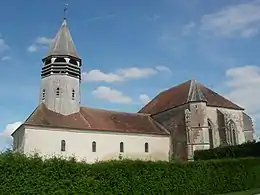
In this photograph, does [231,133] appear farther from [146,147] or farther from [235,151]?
[146,147]

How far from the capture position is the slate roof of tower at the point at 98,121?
3409 cm

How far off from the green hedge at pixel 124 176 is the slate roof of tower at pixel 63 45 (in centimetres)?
2331

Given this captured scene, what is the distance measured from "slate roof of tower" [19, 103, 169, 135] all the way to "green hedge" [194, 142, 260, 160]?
6.98 meters

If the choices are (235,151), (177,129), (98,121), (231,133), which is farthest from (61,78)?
(231,133)

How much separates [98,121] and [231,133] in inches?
595

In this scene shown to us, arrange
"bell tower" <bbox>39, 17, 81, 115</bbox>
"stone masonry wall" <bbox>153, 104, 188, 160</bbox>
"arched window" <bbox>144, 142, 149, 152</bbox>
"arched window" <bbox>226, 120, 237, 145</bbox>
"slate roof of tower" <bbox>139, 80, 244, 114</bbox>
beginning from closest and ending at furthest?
"bell tower" <bbox>39, 17, 81, 115</bbox> < "arched window" <bbox>144, 142, 149, 152</bbox> < "stone masonry wall" <bbox>153, 104, 188, 160</bbox> < "arched window" <bbox>226, 120, 237, 145</bbox> < "slate roof of tower" <bbox>139, 80, 244, 114</bbox>

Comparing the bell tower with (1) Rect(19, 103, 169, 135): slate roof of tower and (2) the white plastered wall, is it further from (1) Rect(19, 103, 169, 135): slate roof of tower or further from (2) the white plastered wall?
(2) the white plastered wall

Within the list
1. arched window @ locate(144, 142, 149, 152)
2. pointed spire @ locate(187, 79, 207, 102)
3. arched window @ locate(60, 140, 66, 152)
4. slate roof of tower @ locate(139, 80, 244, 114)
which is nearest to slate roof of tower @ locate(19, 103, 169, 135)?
arched window @ locate(144, 142, 149, 152)

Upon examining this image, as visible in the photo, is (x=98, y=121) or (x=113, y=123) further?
(x=113, y=123)

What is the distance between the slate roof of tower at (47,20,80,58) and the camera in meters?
38.9

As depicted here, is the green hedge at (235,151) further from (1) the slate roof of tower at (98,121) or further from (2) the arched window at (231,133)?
(1) the slate roof of tower at (98,121)

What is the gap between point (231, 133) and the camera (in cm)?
3916

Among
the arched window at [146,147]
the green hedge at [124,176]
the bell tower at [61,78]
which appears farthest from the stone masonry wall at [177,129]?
the green hedge at [124,176]

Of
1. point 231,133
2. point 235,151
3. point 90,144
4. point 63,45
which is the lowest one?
point 235,151
